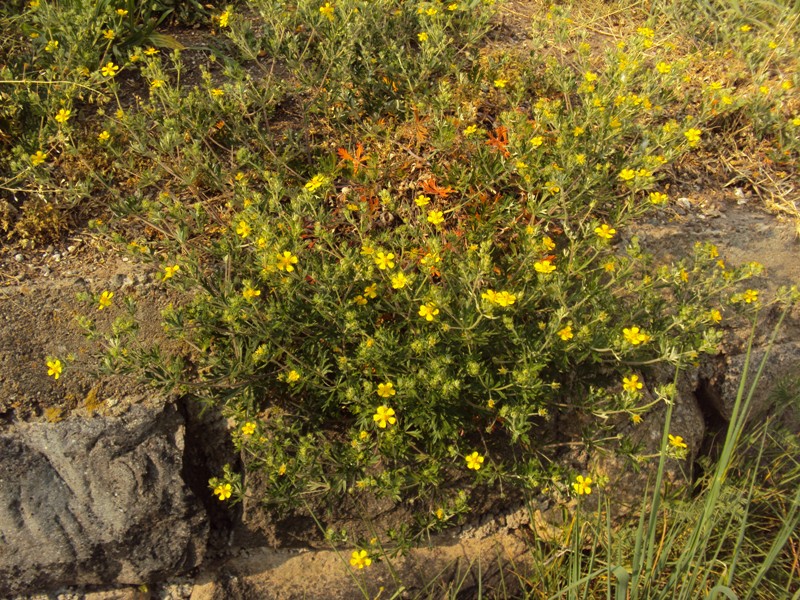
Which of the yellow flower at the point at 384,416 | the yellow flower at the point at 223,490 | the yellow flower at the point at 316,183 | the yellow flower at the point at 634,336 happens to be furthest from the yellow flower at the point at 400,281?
the yellow flower at the point at 223,490

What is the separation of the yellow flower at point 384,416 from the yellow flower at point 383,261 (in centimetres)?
49

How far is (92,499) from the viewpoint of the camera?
279 cm

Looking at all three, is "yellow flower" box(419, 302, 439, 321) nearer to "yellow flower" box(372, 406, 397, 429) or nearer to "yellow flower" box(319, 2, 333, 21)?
"yellow flower" box(372, 406, 397, 429)

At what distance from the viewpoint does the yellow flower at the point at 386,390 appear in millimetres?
2557

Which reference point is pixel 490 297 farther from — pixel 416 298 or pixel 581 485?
pixel 581 485

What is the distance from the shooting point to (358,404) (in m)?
2.75

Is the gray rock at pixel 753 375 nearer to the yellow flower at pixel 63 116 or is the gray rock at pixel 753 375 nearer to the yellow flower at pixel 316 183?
the yellow flower at pixel 316 183

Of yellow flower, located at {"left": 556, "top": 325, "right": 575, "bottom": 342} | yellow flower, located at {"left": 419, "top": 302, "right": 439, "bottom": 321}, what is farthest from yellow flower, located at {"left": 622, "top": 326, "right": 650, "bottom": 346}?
yellow flower, located at {"left": 419, "top": 302, "right": 439, "bottom": 321}

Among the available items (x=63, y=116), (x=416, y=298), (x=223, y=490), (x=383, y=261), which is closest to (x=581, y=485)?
(x=416, y=298)

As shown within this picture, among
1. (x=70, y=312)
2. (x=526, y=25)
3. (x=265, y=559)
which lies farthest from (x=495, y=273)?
(x=526, y=25)

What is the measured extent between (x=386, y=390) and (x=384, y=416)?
90mm

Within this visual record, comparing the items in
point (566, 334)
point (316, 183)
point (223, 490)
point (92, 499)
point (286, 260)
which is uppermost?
point (316, 183)

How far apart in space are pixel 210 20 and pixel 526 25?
1.85 metres

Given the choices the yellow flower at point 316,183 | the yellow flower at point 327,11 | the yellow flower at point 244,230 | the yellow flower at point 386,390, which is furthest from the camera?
the yellow flower at point 327,11
